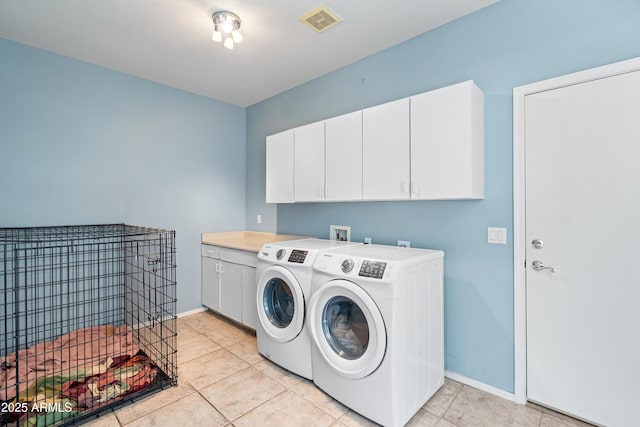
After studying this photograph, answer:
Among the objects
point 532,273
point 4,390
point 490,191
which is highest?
point 490,191

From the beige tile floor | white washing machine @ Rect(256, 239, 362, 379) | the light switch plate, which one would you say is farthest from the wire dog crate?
the light switch plate

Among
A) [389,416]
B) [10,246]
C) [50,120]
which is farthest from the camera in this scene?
[50,120]

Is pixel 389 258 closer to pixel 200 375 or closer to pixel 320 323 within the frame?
pixel 320 323

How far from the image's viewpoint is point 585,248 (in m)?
1.69

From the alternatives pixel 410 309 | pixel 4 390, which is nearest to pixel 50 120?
pixel 4 390

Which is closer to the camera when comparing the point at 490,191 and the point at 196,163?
the point at 490,191

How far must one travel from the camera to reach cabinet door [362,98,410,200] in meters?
2.07

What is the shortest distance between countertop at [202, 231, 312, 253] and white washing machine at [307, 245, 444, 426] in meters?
1.18

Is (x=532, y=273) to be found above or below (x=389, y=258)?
below

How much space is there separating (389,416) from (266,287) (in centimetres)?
122

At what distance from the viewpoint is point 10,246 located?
7.84 ft

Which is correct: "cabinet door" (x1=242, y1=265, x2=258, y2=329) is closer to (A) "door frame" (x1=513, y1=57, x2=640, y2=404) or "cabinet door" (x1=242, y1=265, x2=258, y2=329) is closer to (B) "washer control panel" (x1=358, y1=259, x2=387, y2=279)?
(B) "washer control panel" (x1=358, y1=259, x2=387, y2=279)

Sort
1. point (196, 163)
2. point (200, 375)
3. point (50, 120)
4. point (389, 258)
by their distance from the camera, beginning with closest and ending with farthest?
point (389, 258) → point (200, 375) → point (50, 120) → point (196, 163)

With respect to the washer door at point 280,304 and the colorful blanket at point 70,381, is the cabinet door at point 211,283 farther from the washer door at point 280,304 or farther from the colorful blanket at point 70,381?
the washer door at point 280,304
